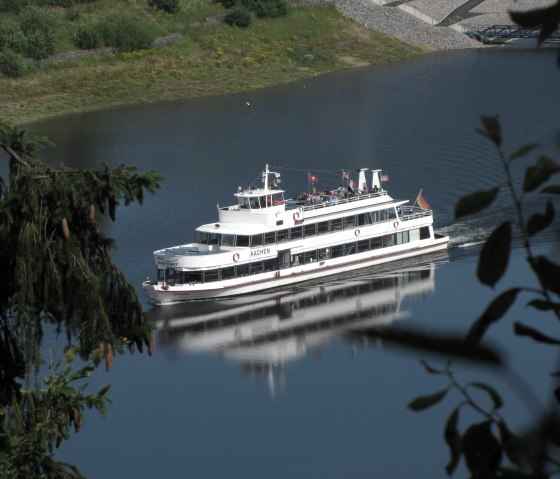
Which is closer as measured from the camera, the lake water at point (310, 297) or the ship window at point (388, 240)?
the lake water at point (310, 297)

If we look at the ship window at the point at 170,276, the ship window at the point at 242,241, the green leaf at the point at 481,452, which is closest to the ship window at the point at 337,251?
the ship window at the point at 242,241

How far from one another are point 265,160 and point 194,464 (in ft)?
75.0

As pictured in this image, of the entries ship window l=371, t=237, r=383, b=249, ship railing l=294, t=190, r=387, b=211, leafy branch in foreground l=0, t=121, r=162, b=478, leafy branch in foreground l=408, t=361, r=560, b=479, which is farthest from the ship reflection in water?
leafy branch in foreground l=408, t=361, r=560, b=479

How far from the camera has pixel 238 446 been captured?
20.4 m

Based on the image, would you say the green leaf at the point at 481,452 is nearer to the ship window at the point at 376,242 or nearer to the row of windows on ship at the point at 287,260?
the row of windows on ship at the point at 287,260

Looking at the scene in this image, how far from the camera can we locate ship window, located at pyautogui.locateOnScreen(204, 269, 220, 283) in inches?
1210

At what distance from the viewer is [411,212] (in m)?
35.0

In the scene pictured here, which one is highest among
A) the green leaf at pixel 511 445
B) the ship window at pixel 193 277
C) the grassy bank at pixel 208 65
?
the grassy bank at pixel 208 65

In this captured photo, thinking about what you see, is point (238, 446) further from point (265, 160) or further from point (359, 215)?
point (265, 160)

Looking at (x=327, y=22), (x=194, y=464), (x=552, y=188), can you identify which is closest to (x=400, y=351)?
(x=552, y=188)

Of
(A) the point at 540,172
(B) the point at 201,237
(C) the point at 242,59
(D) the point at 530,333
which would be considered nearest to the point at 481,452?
(D) the point at 530,333

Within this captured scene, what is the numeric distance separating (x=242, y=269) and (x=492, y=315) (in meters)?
29.2

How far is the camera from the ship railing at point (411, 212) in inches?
1337

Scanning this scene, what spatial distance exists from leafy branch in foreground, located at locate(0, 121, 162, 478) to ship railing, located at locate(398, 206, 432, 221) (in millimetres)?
24208
